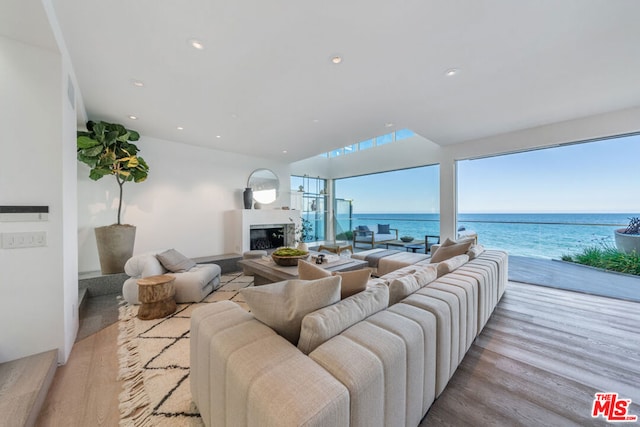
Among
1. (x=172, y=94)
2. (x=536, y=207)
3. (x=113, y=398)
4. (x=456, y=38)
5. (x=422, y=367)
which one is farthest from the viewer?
(x=536, y=207)

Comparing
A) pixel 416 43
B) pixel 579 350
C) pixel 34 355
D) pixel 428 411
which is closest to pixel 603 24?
pixel 416 43

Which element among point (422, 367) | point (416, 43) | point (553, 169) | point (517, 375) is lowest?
point (517, 375)

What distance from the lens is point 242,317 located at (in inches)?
51.8

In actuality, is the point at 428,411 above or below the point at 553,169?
below

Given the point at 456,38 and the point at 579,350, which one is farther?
the point at 579,350

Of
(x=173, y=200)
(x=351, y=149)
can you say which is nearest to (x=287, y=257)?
(x=173, y=200)

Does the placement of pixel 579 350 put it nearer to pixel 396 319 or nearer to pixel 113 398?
pixel 396 319

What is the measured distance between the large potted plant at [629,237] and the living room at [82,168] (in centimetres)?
151

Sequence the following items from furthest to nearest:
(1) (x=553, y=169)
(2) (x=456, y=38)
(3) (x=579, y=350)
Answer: (1) (x=553, y=169)
(3) (x=579, y=350)
(2) (x=456, y=38)

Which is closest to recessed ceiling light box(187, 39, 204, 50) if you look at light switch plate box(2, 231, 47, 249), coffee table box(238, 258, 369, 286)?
light switch plate box(2, 231, 47, 249)

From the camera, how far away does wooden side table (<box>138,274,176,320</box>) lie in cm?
263

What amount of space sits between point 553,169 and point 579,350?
139 inches

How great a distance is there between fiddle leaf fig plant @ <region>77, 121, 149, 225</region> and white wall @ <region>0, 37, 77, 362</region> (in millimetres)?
2013

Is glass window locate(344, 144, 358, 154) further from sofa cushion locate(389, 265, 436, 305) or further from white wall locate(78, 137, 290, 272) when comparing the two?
sofa cushion locate(389, 265, 436, 305)
